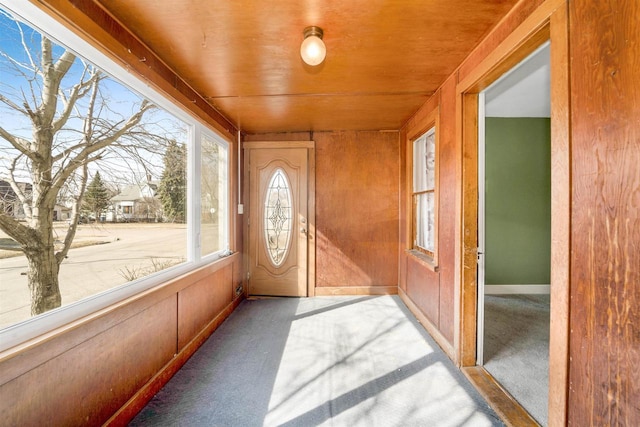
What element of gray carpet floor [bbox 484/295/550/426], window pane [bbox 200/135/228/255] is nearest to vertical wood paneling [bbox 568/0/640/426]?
gray carpet floor [bbox 484/295/550/426]

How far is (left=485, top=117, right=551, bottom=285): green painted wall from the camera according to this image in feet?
13.7

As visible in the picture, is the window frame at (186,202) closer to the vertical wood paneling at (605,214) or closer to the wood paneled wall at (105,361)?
the wood paneled wall at (105,361)

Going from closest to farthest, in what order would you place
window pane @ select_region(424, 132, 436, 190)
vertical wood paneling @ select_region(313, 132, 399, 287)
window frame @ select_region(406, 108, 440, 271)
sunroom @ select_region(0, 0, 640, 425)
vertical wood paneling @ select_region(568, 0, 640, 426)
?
vertical wood paneling @ select_region(568, 0, 640, 426) → sunroom @ select_region(0, 0, 640, 425) → window frame @ select_region(406, 108, 440, 271) → window pane @ select_region(424, 132, 436, 190) → vertical wood paneling @ select_region(313, 132, 399, 287)

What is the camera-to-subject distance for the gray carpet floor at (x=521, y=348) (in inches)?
77.4

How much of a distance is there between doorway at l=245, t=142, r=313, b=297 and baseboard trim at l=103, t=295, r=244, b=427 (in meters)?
1.22

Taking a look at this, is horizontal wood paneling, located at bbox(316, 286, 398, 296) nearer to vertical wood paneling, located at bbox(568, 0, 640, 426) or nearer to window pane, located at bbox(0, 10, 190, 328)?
window pane, located at bbox(0, 10, 190, 328)

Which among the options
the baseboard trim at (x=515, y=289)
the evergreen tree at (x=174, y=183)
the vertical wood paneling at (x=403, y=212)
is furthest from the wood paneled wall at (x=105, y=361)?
the baseboard trim at (x=515, y=289)

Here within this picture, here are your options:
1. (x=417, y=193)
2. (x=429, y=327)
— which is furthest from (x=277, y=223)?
(x=429, y=327)

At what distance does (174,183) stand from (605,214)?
2688 millimetres

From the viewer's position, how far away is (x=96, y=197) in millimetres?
1642

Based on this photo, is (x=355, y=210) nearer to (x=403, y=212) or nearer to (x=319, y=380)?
(x=403, y=212)

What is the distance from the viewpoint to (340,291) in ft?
13.6

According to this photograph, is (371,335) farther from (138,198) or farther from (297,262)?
(138,198)

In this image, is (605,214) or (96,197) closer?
(605,214)
